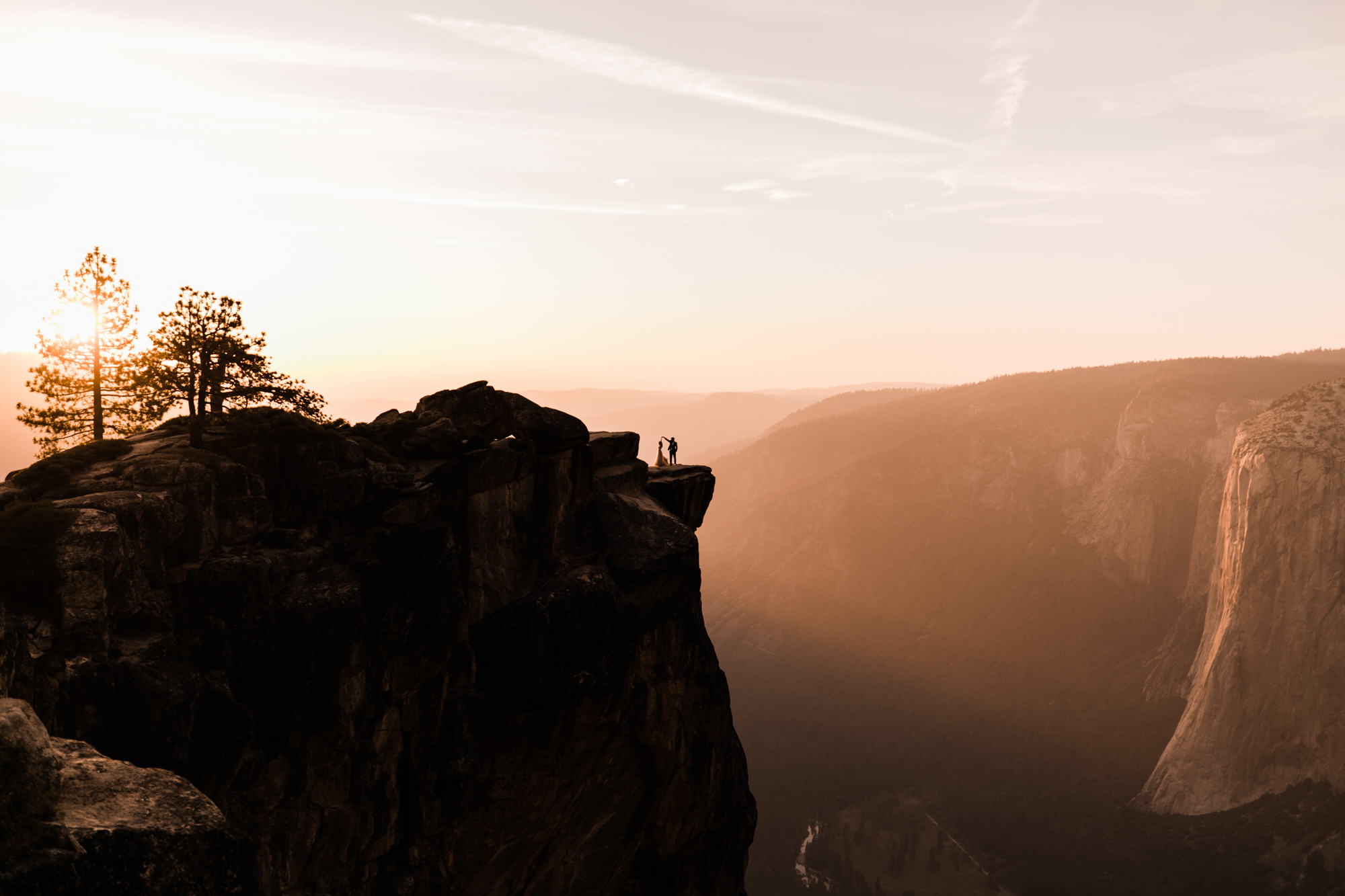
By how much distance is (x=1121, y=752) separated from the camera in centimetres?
14775

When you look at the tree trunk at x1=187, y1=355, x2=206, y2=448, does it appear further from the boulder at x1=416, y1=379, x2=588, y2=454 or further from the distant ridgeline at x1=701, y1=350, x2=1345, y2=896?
the distant ridgeline at x1=701, y1=350, x2=1345, y2=896

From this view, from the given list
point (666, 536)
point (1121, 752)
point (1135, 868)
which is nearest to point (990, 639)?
point (1121, 752)

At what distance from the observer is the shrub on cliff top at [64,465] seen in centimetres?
2842

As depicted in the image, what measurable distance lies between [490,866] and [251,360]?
80.2 ft

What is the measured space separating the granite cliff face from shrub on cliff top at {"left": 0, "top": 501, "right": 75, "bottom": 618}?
0.51 feet

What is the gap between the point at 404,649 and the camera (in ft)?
108

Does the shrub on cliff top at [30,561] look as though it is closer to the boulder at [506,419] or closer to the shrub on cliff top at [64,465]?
the shrub on cliff top at [64,465]

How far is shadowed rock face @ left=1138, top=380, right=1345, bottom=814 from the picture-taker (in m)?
114

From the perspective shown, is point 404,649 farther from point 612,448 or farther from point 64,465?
point 612,448

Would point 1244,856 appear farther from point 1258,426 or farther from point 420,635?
point 420,635

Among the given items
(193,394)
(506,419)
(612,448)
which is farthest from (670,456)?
(193,394)

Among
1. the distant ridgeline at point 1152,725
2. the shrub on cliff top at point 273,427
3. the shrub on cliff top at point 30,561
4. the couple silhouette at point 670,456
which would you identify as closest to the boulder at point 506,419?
the shrub on cliff top at point 273,427

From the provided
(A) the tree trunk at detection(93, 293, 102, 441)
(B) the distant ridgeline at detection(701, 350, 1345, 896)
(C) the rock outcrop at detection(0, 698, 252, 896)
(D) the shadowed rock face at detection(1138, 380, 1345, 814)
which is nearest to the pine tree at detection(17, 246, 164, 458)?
(A) the tree trunk at detection(93, 293, 102, 441)

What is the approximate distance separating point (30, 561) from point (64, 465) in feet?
22.3
